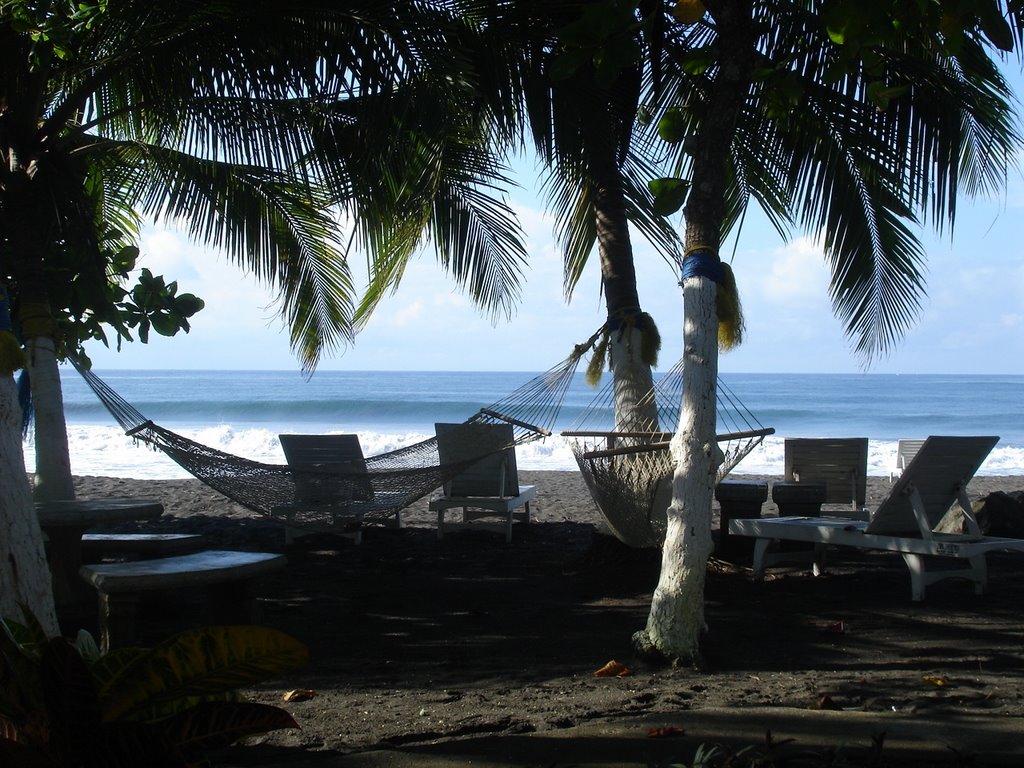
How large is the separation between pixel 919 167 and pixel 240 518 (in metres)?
5.25

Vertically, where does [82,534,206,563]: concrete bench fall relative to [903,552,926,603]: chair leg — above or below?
above

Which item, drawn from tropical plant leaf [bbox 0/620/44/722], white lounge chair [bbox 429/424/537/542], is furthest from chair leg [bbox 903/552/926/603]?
tropical plant leaf [bbox 0/620/44/722]

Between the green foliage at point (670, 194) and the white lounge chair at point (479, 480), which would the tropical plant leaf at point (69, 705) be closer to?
the green foliage at point (670, 194)

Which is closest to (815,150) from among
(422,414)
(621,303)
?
(621,303)

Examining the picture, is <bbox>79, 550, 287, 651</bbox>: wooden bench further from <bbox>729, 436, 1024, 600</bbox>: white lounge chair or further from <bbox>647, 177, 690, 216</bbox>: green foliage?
<bbox>729, 436, 1024, 600</bbox>: white lounge chair

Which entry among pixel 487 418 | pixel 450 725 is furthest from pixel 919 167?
pixel 450 725

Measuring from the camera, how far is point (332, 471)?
16.0 feet

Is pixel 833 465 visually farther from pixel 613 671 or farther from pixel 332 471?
pixel 613 671

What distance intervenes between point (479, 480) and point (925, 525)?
9.48ft

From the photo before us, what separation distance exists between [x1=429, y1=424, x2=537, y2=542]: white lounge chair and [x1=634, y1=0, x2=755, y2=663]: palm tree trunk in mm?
2570

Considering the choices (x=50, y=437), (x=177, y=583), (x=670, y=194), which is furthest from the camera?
(x=50, y=437)

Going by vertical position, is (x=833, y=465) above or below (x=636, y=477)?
below

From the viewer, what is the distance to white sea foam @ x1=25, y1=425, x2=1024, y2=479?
13711 millimetres

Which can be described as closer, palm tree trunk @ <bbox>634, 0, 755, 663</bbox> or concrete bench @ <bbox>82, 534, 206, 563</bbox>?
palm tree trunk @ <bbox>634, 0, 755, 663</bbox>
